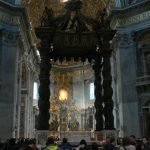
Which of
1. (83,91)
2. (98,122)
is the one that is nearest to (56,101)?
(83,91)

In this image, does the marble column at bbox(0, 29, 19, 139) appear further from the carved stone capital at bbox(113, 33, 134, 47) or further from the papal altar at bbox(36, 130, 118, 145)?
the carved stone capital at bbox(113, 33, 134, 47)

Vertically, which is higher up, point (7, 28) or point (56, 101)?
point (7, 28)

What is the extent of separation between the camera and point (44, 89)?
401 inches

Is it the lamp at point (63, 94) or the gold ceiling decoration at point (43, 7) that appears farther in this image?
the lamp at point (63, 94)

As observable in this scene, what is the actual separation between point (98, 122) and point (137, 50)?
6.31 metres

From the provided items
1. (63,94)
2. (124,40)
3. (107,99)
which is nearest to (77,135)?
(107,99)

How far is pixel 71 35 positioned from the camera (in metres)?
11.1

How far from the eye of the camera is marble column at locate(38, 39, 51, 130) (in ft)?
32.7

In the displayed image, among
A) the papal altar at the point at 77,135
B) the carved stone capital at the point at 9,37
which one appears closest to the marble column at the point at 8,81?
the carved stone capital at the point at 9,37

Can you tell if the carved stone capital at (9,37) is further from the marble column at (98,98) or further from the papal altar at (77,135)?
the papal altar at (77,135)

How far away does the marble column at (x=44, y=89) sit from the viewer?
9969 millimetres

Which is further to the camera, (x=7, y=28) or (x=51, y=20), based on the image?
(x=7, y=28)

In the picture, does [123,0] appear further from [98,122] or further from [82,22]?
[98,122]

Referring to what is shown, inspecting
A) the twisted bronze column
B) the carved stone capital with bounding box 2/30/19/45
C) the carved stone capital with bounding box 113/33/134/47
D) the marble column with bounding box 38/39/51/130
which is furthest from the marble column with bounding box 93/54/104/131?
the carved stone capital with bounding box 2/30/19/45
